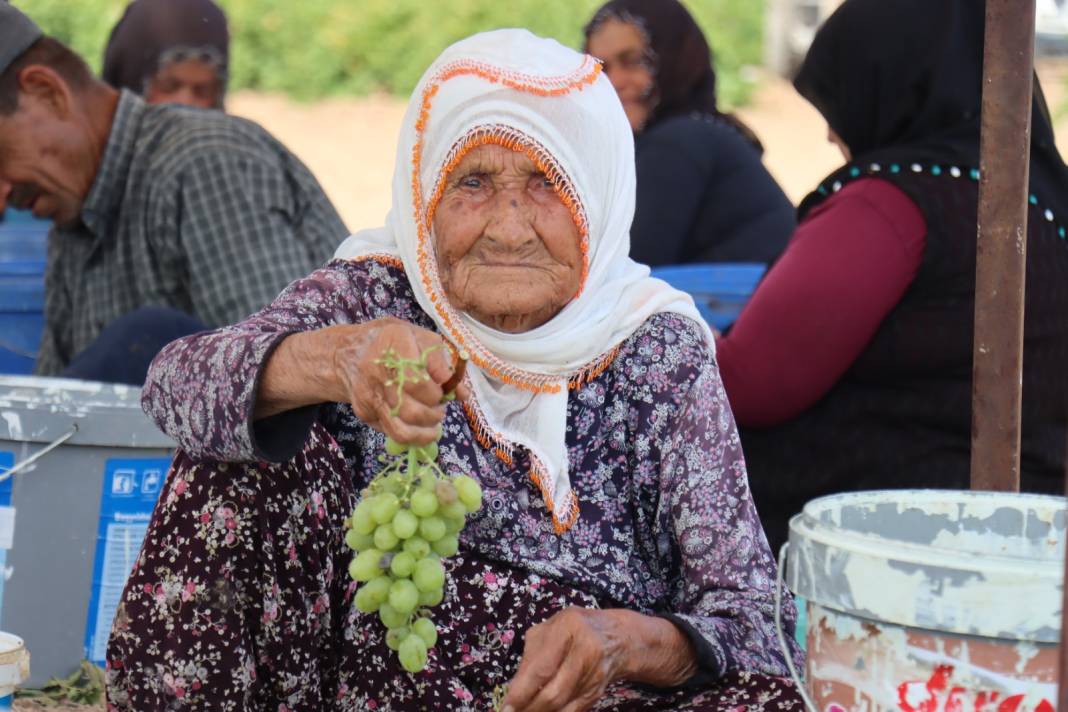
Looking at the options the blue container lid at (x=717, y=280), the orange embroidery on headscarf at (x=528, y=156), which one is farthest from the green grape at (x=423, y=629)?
the blue container lid at (x=717, y=280)

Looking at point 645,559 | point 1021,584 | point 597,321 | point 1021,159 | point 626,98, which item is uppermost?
point 626,98

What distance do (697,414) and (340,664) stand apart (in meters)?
0.65

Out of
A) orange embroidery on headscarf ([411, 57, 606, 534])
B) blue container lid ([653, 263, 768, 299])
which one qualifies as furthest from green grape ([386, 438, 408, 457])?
blue container lid ([653, 263, 768, 299])

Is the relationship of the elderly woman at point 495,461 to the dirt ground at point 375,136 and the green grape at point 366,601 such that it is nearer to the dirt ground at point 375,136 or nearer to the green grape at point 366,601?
the green grape at point 366,601

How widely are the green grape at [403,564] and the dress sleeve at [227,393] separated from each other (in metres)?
0.25

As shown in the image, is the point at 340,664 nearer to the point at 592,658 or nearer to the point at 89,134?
the point at 592,658

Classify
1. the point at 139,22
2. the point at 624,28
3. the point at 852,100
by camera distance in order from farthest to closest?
the point at 139,22 < the point at 624,28 < the point at 852,100

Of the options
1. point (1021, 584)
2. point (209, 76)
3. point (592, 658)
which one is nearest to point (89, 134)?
point (209, 76)

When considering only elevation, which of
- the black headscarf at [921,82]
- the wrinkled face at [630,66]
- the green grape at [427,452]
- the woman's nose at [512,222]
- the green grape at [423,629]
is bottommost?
the green grape at [423,629]

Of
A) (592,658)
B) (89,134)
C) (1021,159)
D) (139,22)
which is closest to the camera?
(592,658)

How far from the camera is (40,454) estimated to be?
2775mm

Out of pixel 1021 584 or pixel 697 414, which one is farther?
pixel 697 414

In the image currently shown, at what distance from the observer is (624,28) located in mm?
4781

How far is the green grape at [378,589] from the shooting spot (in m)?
1.97
